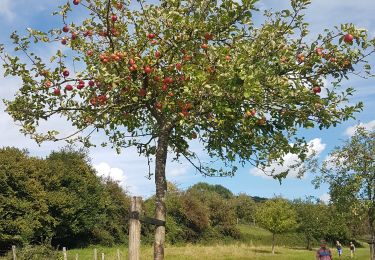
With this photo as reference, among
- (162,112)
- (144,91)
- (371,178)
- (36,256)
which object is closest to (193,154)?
(162,112)

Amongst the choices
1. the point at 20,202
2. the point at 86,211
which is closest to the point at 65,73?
the point at 20,202

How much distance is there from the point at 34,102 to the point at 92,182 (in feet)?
→ 148

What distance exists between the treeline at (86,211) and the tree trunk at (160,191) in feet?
61.3

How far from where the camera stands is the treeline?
4159cm

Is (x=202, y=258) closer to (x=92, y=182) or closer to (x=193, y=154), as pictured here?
(x=92, y=182)

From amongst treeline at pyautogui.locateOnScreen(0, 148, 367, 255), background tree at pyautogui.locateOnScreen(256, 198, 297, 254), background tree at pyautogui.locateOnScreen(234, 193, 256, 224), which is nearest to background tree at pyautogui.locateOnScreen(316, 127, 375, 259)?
treeline at pyautogui.locateOnScreen(0, 148, 367, 255)

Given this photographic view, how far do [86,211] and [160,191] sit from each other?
4400 centimetres

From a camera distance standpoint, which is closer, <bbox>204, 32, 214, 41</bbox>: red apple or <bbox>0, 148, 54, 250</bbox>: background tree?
<bbox>204, 32, 214, 41</bbox>: red apple

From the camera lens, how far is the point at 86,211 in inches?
1994

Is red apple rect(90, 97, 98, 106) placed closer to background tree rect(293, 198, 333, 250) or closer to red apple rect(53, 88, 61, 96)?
red apple rect(53, 88, 61, 96)

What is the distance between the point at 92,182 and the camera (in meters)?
52.7

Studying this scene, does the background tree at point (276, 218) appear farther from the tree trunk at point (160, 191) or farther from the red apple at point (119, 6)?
the red apple at point (119, 6)

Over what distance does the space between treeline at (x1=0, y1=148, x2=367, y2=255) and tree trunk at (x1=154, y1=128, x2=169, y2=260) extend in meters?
18.7

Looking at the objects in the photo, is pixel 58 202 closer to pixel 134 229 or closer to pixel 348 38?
pixel 134 229
